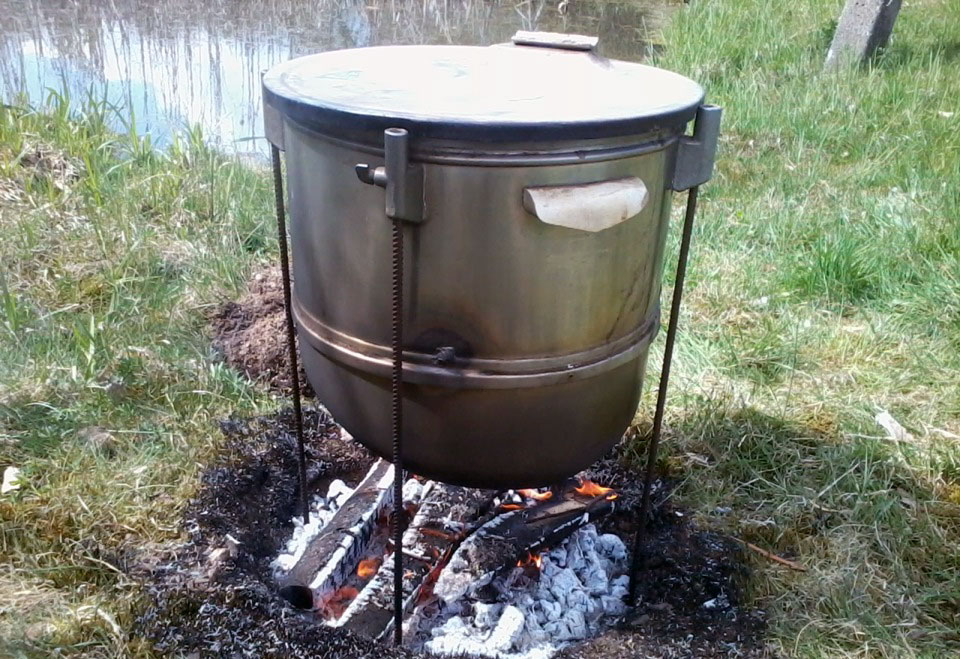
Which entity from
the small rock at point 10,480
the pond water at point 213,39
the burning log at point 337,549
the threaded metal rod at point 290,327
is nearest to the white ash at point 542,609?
the burning log at point 337,549

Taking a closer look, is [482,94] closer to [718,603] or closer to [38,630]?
[718,603]

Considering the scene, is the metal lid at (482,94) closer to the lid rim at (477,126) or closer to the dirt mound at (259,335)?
the lid rim at (477,126)

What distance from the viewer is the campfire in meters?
Result: 1.86

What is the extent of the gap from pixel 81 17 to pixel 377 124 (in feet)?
22.2

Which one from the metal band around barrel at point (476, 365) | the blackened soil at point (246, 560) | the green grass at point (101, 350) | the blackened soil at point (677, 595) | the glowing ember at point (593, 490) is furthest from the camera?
the glowing ember at point (593, 490)

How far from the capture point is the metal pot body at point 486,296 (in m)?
1.37

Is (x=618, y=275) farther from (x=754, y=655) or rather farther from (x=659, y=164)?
(x=754, y=655)

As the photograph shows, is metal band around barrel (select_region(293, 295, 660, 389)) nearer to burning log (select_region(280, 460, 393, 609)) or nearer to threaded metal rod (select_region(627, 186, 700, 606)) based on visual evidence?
threaded metal rod (select_region(627, 186, 700, 606))

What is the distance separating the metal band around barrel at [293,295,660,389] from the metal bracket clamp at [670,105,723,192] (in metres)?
0.32

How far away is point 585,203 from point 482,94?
11.3 inches

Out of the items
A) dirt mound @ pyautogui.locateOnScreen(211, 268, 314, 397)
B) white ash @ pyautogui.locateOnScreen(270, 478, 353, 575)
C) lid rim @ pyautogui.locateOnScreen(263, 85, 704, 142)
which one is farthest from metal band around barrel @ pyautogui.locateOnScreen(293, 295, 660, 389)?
dirt mound @ pyautogui.locateOnScreen(211, 268, 314, 397)

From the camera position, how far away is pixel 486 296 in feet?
4.70

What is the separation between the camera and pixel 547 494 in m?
2.23

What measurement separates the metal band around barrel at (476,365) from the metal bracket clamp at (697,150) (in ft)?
1.03
